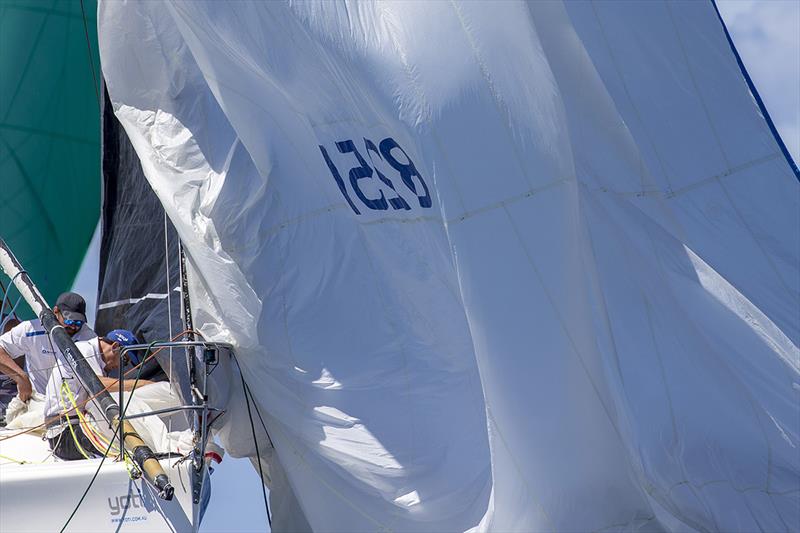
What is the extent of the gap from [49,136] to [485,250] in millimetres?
3264

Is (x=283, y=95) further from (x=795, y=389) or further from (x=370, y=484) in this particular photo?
(x=795, y=389)

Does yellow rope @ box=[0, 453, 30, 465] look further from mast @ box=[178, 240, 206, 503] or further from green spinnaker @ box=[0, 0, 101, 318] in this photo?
green spinnaker @ box=[0, 0, 101, 318]

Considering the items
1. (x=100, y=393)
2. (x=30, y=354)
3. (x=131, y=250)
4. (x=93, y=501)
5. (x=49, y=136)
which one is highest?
(x=49, y=136)

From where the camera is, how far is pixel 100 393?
457cm

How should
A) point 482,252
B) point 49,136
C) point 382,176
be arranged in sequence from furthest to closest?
point 49,136, point 382,176, point 482,252

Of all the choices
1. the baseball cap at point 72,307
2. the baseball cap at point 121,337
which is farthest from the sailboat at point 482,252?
the baseball cap at point 72,307

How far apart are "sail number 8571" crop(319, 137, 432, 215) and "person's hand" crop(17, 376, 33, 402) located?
1438 mm

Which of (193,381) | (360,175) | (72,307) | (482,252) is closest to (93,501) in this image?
(193,381)

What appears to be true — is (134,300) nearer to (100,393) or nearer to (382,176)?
(100,393)

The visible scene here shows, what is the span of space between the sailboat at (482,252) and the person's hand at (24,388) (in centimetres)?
76

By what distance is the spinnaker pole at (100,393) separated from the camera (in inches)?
169

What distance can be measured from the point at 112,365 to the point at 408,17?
1746 millimetres

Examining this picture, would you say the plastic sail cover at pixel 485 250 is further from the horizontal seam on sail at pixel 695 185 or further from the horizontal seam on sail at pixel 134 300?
the horizontal seam on sail at pixel 134 300

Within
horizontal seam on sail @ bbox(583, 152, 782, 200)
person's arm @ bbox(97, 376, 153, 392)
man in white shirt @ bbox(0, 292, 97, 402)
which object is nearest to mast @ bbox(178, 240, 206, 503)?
person's arm @ bbox(97, 376, 153, 392)
